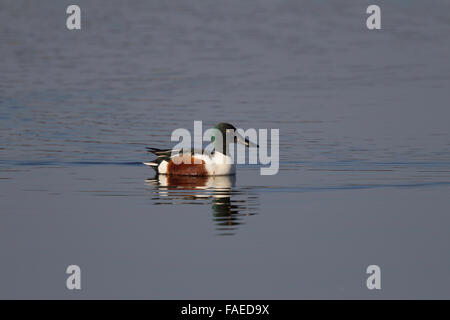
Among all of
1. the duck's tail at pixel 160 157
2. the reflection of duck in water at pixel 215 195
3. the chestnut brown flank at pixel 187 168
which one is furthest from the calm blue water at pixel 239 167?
the chestnut brown flank at pixel 187 168

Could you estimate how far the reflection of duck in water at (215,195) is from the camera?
12.5 metres

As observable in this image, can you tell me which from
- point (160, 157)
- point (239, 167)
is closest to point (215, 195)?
point (160, 157)

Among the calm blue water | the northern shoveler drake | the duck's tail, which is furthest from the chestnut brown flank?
the calm blue water

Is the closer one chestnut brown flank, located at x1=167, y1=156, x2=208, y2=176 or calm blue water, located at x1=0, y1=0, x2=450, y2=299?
calm blue water, located at x1=0, y1=0, x2=450, y2=299

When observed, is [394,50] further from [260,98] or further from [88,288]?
[88,288]

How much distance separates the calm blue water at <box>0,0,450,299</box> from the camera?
1006cm

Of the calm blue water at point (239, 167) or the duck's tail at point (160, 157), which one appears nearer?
the calm blue water at point (239, 167)

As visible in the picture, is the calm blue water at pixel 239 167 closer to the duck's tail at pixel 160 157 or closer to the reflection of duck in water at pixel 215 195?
the reflection of duck in water at pixel 215 195

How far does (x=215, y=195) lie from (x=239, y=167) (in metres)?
2.94

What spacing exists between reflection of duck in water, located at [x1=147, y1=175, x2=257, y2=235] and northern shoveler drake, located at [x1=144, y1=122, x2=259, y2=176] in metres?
0.11

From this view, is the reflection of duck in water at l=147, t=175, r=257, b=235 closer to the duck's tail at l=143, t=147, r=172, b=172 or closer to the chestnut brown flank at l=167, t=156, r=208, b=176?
the chestnut brown flank at l=167, t=156, r=208, b=176

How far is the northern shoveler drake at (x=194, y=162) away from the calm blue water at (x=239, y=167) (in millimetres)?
308

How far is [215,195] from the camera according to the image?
14500mm

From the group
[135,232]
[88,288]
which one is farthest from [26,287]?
[135,232]
